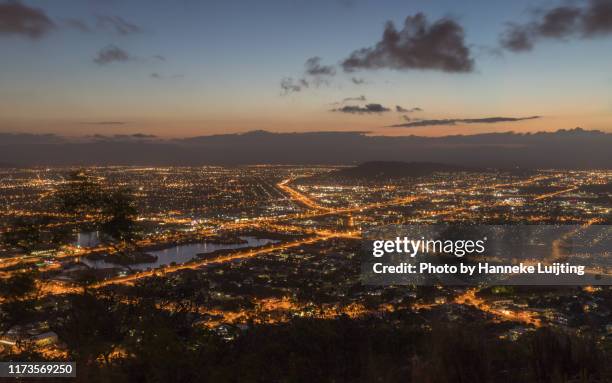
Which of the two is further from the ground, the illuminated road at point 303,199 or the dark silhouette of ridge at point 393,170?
the dark silhouette of ridge at point 393,170

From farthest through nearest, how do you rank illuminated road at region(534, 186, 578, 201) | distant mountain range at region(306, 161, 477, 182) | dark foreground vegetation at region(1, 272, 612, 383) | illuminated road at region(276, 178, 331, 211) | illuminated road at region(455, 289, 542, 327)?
distant mountain range at region(306, 161, 477, 182) < illuminated road at region(534, 186, 578, 201) < illuminated road at region(276, 178, 331, 211) < illuminated road at region(455, 289, 542, 327) < dark foreground vegetation at region(1, 272, 612, 383)

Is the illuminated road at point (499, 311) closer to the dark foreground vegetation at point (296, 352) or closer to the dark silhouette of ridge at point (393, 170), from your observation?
the dark foreground vegetation at point (296, 352)

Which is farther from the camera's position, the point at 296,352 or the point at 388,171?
the point at 388,171

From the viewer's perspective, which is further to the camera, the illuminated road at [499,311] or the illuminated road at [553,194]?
the illuminated road at [553,194]

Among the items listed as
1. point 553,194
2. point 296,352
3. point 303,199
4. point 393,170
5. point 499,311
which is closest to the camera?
point 296,352

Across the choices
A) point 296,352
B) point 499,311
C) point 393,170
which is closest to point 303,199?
point 393,170

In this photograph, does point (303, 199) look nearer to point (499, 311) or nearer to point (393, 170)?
point (393, 170)

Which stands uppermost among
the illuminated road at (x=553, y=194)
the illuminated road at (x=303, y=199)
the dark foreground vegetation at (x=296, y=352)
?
the dark foreground vegetation at (x=296, y=352)

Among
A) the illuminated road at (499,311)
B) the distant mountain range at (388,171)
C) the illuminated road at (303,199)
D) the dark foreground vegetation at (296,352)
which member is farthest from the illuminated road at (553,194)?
the dark foreground vegetation at (296,352)

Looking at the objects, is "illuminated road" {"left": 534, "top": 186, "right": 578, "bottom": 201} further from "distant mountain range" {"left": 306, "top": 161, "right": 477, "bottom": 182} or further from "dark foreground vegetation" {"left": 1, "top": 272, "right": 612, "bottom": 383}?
"dark foreground vegetation" {"left": 1, "top": 272, "right": 612, "bottom": 383}

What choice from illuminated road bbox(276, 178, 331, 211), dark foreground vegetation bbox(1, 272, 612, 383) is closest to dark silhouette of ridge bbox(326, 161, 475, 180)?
illuminated road bbox(276, 178, 331, 211)

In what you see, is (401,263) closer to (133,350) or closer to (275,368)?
(275,368)

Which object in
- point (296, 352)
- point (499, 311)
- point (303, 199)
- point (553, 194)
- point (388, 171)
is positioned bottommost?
point (303, 199)
